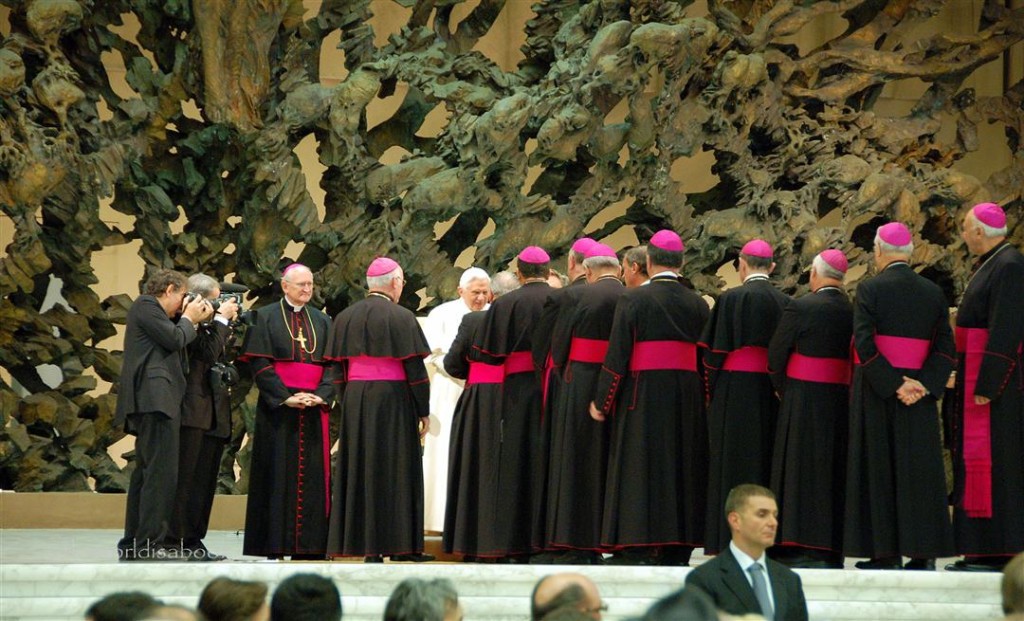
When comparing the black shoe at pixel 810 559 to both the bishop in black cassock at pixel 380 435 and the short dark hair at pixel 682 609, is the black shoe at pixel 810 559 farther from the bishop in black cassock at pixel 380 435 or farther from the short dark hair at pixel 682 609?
the short dark hair at pixel 682 609

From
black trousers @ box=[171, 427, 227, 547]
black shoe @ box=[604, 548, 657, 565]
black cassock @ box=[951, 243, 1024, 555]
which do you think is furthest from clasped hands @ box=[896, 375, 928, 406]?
black trousers @ box=[171, 427, 227, 547]

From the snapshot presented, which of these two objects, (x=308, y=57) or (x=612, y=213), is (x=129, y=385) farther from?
(x=612, y=213)

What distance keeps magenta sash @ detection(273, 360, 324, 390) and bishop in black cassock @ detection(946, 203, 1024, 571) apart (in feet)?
12.4

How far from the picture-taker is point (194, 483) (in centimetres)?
966

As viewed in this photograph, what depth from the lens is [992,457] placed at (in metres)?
8.62

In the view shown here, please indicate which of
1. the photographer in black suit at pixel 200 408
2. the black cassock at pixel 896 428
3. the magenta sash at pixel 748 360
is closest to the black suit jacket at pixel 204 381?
the photographer in black suit at pixel 200 408

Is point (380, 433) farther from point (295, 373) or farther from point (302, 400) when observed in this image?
point (295, 373)

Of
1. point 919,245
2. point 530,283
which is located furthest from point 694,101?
point 530,283

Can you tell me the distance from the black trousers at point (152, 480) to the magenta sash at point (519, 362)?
1.93m

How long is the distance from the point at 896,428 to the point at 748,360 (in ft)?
2.92

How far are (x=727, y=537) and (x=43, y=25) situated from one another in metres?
6.24

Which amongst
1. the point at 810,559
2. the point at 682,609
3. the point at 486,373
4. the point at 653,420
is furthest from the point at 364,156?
the point at 682,609

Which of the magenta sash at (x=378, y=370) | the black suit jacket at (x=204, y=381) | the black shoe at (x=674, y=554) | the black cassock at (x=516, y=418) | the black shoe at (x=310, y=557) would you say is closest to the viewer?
the black shoe at (x=674, y=554)

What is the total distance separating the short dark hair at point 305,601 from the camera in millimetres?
4805
